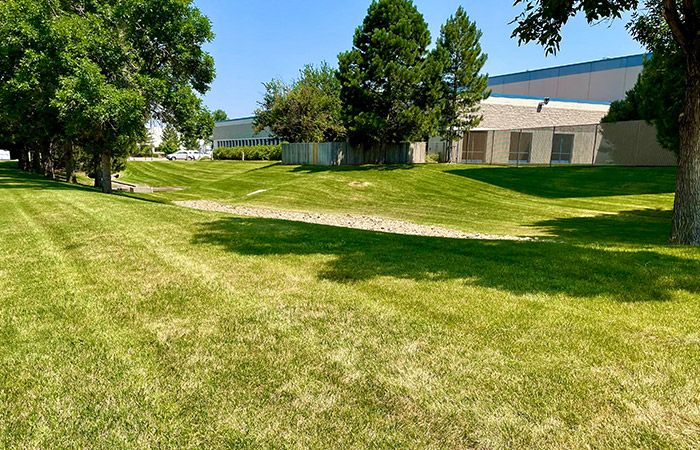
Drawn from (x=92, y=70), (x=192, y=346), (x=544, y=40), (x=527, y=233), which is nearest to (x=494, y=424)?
(x=192, y=346)

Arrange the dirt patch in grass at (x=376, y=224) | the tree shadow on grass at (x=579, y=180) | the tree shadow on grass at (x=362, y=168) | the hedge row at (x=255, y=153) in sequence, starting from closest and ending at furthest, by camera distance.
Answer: the dirt patch in grass at (x=376, y=224)
the tree shadow on grass at (x=579, y=180)
the tree shadow on grass at (x=362, y=168)
the hedge row at (x=255, y=153)

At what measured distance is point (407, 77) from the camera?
2564 cm

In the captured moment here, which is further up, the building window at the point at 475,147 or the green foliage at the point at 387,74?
the green foliage at the point at 387,74

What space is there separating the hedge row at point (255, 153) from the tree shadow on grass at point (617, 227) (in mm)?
34593

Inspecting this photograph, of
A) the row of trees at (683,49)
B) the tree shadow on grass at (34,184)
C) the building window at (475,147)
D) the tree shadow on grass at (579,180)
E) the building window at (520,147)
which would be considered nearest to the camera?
the row of trees at (683,49)

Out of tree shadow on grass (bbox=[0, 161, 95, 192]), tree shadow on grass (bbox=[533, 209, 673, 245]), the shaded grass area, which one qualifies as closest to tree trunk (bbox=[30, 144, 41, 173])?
the shaded grass area

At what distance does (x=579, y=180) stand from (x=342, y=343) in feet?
82.5

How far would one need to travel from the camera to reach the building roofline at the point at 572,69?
138 feet

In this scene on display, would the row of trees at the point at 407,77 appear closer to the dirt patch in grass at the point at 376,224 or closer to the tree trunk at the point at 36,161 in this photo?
the dirt patch in grass at the point at 376,224

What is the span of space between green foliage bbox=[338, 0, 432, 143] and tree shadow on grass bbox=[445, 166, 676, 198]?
16.4 ft

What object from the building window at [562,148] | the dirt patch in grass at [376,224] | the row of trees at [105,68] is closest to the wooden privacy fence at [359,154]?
the building window at [562,148]

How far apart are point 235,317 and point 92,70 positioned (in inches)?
530

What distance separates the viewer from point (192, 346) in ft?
9.86

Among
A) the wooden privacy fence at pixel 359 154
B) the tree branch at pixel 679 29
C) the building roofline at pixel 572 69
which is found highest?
the building roofline at pixel 572 69
